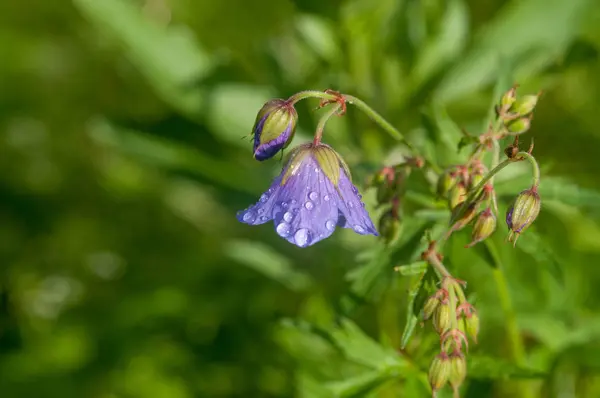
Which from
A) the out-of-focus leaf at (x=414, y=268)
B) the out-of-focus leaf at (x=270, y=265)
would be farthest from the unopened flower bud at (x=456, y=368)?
the out-of-focus leaf at (x=270, y=265)

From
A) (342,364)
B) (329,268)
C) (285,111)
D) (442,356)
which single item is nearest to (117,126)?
(329,268)

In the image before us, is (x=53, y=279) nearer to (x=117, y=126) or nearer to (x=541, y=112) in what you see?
(x=117, y=126)

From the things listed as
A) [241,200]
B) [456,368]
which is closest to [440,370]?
[456,368]

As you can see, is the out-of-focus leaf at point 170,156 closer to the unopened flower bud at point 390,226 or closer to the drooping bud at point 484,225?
the unopened flower bud at point 390,226

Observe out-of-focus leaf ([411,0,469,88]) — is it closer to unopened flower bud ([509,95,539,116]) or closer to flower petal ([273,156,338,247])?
unopened flower bud ([509,95,539,116])

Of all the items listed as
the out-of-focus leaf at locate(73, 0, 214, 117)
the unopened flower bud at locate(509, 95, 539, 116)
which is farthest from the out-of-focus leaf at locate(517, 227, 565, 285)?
the out-of-focus leaf at locate(73, 0, 214, 117)
